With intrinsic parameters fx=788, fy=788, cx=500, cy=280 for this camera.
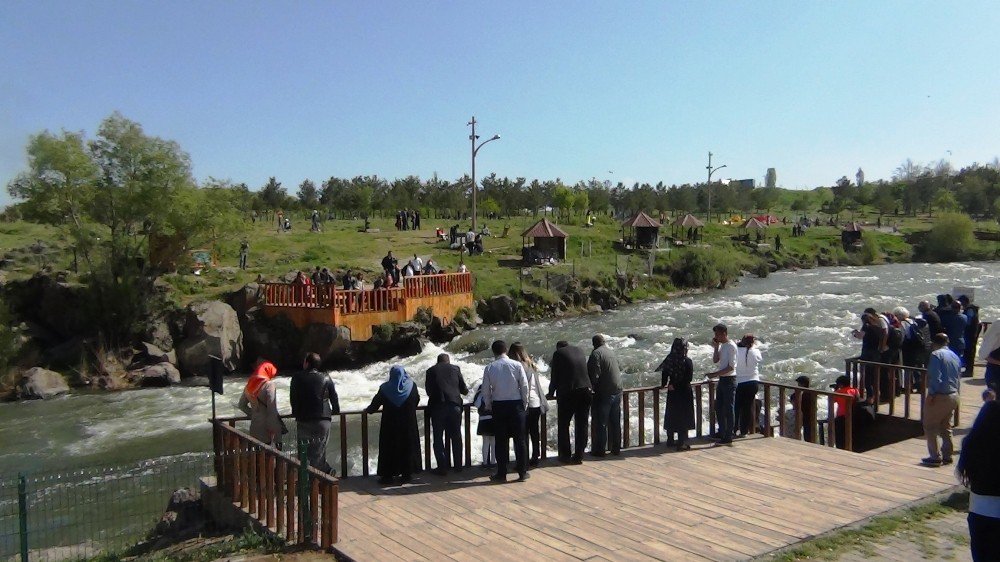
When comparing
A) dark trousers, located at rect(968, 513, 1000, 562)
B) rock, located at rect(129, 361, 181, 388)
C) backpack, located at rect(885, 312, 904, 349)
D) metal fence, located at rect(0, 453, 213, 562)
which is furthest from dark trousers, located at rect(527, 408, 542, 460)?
rock, located at rect(129, 361, 181, 388)

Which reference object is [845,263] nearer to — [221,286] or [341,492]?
[221,286]

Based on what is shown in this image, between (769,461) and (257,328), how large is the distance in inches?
866

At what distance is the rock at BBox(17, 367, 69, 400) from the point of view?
24.0 metres

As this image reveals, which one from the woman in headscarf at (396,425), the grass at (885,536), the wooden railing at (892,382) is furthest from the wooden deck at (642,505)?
the wooden railing at (892,382)

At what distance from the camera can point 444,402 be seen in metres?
9.83

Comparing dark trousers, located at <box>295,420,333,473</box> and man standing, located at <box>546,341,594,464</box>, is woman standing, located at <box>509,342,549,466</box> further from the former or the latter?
dark trousers, located at <box>295,420,333,473</box>

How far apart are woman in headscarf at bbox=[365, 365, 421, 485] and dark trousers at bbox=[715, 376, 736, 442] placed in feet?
14.9

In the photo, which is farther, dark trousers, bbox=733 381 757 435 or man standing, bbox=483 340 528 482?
dark trousers, bbox=733 381 757 435

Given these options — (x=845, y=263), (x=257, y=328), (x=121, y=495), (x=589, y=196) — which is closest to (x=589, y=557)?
(x=121, y=495)

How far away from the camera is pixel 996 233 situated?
251 ft

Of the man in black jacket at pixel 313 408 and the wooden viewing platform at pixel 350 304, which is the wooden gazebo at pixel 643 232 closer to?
the wooden viewing platform at pixel 350 304

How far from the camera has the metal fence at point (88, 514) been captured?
11.1 meters

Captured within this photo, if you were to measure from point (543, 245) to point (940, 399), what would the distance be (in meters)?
35.6

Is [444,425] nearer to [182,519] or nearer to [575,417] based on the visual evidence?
[575,417]
